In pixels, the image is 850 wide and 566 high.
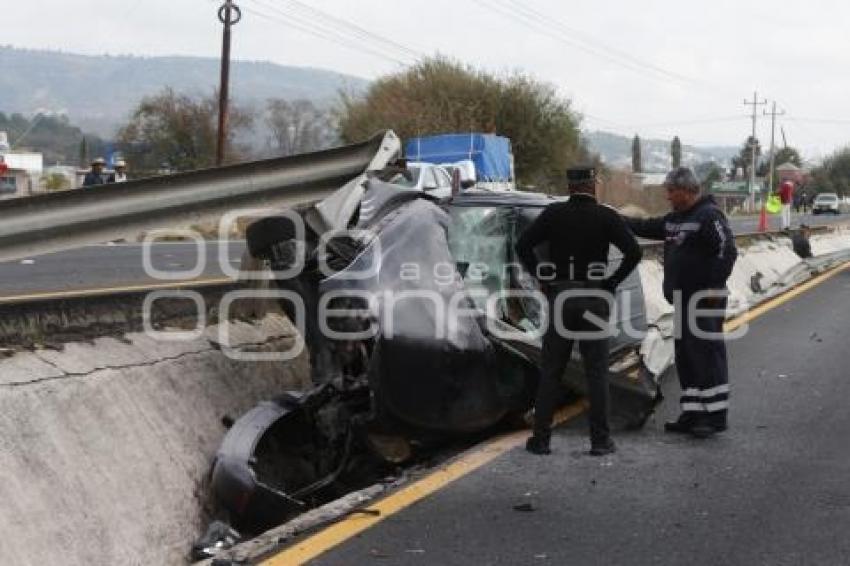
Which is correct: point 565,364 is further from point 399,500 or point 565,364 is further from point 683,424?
point 399,500

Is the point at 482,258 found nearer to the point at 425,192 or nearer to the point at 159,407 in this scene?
the point at 425,192

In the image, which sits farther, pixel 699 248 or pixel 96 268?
pixel 96 268

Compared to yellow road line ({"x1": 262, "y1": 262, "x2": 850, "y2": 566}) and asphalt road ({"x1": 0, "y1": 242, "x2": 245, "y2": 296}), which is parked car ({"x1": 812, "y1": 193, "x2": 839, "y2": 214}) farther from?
yellow road line ({"x1": 262, "y1": 262, "x2": 850, "y2": 566})

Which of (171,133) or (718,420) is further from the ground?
(171,133)

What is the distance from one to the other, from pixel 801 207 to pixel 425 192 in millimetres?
88552

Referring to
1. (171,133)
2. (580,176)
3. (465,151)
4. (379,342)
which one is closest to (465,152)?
(465,151)

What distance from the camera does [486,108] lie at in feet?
162

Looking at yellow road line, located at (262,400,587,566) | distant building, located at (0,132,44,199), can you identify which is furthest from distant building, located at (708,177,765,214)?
yellow road line, located at (262,400,587,566)

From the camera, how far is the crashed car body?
5.50 meters

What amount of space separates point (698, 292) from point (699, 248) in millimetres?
292

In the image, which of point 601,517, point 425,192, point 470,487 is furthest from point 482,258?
point 601,517

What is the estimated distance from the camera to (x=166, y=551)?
5074 millimetres

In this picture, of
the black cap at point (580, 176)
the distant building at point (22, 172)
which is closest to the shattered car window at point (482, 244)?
the black cap at point (580, 176)

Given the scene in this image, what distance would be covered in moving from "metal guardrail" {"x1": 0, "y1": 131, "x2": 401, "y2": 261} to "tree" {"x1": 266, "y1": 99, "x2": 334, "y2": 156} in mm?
73928
